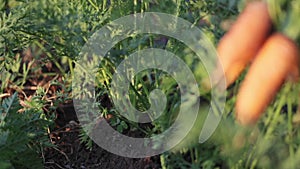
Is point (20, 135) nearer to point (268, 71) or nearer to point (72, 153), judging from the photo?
point (72, 153)

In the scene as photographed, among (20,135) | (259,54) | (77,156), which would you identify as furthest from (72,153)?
(259,54)

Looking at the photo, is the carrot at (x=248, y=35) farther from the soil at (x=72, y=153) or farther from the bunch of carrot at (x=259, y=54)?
the soil at (x=72, y=153)

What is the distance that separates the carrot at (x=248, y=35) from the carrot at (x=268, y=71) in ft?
0.05

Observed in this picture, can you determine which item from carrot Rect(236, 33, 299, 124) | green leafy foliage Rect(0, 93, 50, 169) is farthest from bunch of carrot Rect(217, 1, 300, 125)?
green leafy foliage Rect(0, 93, 50, 169)

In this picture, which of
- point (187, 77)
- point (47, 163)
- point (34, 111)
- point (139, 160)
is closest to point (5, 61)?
point (34, 111)

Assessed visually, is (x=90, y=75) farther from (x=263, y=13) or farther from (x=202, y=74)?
(x=263, y=13)

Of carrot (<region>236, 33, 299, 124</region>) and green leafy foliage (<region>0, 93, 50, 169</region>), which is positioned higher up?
carrot (<region>236, 33, 299, 124</region>)

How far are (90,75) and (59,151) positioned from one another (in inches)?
12.7

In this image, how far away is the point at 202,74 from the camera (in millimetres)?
1417

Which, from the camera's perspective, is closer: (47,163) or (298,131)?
(298,131)

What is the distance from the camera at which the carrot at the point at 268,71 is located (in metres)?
1.07

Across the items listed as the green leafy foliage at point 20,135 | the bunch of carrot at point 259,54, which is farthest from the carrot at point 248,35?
the green leafy foliage at point 20,135

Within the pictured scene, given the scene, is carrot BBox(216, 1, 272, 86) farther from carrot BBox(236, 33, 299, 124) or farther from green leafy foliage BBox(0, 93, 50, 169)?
green leafy foliage BBox(0, 93, 50, 169)

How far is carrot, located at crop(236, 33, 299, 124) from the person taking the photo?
3.51ft
